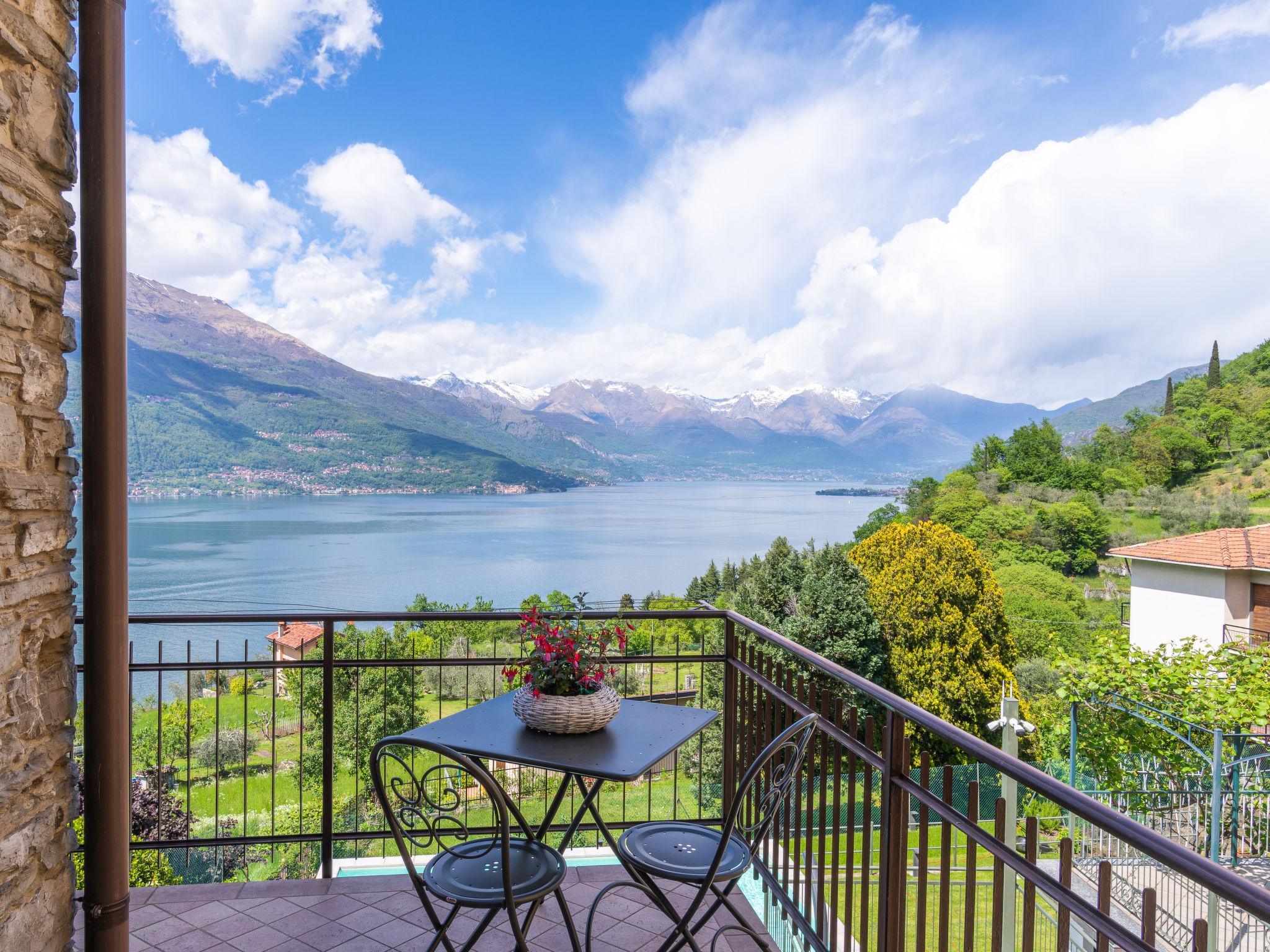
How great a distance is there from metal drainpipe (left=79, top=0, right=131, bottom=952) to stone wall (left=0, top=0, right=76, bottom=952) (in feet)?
0.15

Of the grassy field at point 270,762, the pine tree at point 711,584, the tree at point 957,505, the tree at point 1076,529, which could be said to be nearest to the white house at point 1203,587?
the grassy field at point 270,762

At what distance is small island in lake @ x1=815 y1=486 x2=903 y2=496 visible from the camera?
8194 cm

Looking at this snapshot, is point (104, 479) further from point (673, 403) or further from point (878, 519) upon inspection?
point (673, 403)

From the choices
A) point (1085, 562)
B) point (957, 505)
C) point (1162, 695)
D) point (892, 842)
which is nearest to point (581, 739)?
point (892, 842)

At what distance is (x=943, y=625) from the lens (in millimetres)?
18797

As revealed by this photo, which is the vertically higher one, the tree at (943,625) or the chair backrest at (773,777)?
the chair backrest at (773,777)

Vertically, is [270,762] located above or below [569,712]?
below

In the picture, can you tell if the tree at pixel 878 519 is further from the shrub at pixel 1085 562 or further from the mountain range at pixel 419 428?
the mountain range at pixel 419 428

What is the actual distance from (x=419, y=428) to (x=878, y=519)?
5121 centimetres

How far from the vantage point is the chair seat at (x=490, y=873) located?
170 centimetres

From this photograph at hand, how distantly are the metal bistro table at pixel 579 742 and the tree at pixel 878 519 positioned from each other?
119 ft

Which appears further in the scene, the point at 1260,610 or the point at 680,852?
the point at 1260,610

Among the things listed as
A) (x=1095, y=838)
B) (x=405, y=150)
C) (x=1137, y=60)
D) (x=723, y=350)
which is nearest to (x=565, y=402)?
(x=723, y=350)

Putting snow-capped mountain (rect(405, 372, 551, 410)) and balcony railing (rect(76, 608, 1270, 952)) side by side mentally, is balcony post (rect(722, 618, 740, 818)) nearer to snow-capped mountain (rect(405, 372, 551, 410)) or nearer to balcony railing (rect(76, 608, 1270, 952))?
balcony railing (rect(76, 608, 1270, 952))
